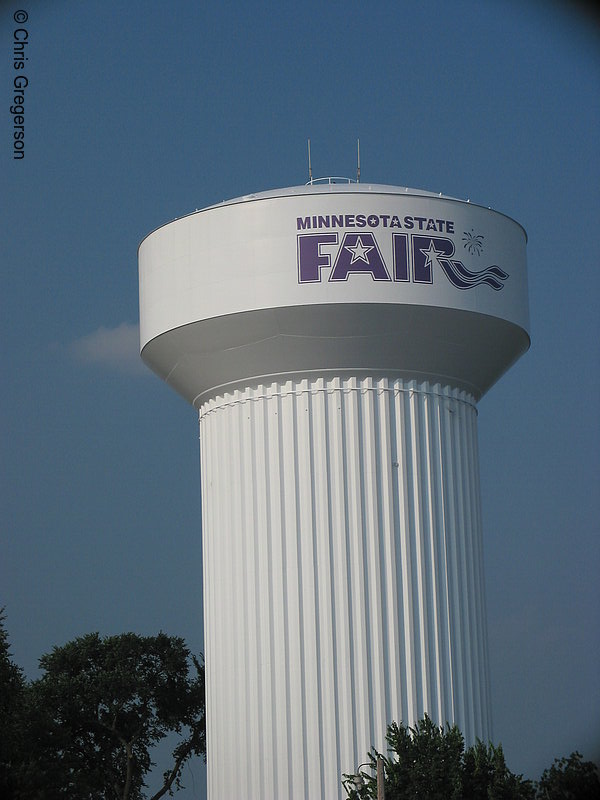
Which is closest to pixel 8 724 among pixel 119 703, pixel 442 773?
pixel 119 703

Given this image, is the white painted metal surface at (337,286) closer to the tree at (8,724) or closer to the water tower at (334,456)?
the water tower at (334,456)

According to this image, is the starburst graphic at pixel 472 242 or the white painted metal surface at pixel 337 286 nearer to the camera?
the white painted metal surface at pixel 337 286

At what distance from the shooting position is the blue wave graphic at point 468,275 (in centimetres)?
2262

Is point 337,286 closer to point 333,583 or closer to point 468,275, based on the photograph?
point 468,275

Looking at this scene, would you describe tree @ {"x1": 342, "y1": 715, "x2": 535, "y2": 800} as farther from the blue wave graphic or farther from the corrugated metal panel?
the blue wave graphic

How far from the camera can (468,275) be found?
22.8 metres

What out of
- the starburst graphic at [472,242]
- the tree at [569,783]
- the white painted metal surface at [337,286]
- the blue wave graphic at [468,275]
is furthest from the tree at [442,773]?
the starburst graphic at [472,242]

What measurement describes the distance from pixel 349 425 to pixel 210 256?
11.5ft

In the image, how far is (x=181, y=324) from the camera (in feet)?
76.1

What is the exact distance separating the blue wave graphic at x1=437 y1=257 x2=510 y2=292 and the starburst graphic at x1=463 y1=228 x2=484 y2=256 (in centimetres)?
33

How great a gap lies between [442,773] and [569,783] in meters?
2.23

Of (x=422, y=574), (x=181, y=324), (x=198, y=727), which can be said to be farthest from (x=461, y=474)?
(x=198, y=727)

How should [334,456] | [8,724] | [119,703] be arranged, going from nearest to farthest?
[334,456]
[8,724]
[119,703]

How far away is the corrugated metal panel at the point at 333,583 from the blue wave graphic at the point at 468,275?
1.86 m
